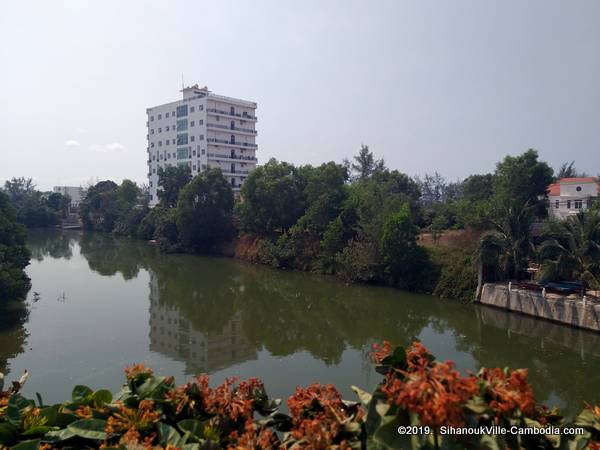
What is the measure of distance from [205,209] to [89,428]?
30.6 metres

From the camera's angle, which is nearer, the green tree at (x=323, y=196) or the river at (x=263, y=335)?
the river at (x=263, y=335)

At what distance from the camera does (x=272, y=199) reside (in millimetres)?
28953

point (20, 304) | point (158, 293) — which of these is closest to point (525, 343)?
point (158, 293)

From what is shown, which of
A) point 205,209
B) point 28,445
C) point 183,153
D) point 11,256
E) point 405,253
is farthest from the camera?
point 183,153

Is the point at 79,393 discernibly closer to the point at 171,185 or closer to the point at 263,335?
the point at 263,335

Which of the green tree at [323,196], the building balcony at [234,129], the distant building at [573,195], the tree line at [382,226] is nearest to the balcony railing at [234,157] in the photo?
the building balcony at [234,129]

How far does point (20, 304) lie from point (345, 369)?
42.5 ft

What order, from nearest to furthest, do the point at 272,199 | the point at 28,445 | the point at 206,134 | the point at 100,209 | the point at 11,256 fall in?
1. the point at 28,445
2. the point at 11,256
3. the point at 272,199
4. the point at 206,134
5. the point at 100,209

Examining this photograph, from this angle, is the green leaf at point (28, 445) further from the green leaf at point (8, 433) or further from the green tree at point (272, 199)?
the green tree at point (272, 199)

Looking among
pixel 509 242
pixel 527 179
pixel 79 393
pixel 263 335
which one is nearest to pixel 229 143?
pixel 527 179

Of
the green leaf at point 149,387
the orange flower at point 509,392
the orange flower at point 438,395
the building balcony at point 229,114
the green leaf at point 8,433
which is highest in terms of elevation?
the building balcony at point 229,114

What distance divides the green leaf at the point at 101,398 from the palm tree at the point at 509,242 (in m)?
15.5

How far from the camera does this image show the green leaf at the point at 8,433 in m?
3.06

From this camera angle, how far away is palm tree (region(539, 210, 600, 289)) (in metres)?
13.9
